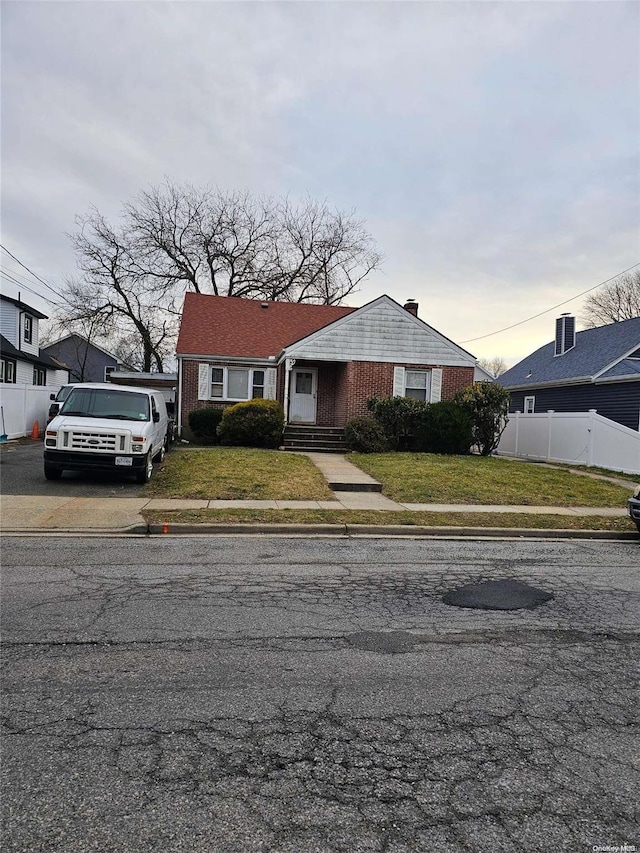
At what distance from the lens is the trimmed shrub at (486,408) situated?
19000 mm

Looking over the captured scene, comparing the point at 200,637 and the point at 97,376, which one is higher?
the point at 97,376

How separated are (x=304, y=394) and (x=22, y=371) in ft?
57.5

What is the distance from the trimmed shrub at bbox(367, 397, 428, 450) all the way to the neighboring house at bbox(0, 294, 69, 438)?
12.8 meters

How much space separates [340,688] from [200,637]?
135cm

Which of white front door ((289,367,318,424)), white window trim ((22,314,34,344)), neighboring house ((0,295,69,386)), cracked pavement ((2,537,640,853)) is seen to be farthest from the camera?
white window trim ((22,314,34,344))

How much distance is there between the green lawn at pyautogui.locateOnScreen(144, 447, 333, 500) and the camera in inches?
450

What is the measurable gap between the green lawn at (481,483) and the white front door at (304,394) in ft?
19.7

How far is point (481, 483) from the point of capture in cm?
1345

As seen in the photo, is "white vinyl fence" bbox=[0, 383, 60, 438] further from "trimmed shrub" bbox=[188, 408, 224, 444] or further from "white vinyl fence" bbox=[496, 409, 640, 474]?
"white vinyl fence" bbox=[496, 409, 640, 474]

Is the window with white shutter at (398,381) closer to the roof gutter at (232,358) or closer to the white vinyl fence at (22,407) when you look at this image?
the roof gutter at (232,358)

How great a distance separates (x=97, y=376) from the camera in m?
52.6

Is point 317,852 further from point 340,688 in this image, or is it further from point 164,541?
point 164,541

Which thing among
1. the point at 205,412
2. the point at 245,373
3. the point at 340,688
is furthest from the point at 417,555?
the point at 245,373

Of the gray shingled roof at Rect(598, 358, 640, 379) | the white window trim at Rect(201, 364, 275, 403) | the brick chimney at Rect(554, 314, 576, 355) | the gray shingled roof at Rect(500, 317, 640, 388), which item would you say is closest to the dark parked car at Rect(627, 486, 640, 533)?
the gray shingled roof at Rect(598, 358, 640, 379)
